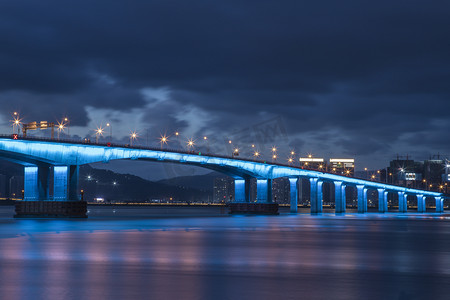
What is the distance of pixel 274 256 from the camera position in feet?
86.2

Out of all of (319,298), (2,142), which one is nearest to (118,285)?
(319,298)

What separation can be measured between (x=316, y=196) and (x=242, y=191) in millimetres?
34146

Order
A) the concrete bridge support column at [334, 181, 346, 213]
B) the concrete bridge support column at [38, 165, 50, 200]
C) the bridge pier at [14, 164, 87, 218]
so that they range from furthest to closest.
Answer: the concrete bridge support column at [334, 181, 346, 213], the concrete bridge support column at [38, 165, 50, 200], the bridge pier at [14, 164, 87, 218]

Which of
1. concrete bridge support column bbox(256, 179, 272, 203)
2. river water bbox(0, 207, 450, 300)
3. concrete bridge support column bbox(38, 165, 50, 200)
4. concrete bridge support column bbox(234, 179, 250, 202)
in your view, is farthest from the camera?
concrete bridge support column bbox(234, 179, 250, 202)

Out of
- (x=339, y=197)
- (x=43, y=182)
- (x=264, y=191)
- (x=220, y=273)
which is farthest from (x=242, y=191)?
(x=220, y=273)

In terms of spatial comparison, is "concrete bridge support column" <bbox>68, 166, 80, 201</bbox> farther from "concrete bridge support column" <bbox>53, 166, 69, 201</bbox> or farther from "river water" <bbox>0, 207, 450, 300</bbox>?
"river water" <bbox>0, 207, 450, 300</bbox>

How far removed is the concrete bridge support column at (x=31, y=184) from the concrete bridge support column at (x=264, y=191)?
61750 mm

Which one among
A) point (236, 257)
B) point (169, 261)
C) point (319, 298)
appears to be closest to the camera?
point (319, 298)

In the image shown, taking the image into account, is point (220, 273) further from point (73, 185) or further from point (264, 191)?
point (264, 191)

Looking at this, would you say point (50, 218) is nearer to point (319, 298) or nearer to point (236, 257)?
point (236, 257)

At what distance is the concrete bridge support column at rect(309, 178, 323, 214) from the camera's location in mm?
168750

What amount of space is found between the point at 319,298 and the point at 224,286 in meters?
2.99

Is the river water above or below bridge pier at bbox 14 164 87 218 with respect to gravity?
below

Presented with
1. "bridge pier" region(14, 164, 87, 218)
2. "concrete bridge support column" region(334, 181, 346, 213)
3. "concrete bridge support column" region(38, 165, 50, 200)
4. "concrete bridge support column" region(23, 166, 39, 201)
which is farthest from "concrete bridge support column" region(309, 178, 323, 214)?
"concrete bridge support column" region(23, 166, 39, 201)
